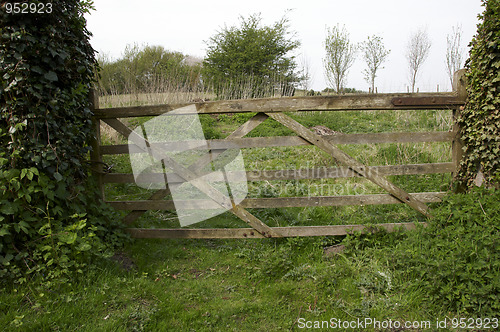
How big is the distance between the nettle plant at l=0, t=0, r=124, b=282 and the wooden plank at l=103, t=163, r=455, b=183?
0.90 meters

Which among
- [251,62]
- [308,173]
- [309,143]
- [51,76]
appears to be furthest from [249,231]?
[251,62]

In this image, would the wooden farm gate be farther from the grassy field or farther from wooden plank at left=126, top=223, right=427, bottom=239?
the grassy field

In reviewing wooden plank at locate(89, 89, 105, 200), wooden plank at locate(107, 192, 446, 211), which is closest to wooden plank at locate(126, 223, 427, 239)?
wooden plank at locate(107, 192, 446, 211)

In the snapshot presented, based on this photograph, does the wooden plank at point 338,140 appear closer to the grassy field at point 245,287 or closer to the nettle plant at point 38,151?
the grassy field at point 245,287

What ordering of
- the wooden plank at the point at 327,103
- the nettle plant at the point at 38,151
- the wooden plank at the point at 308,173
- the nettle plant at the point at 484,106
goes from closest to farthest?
the nettle plant at the point at 38,151, the nettle plant at the point at 484,106, the wooden plank at the point at 327,103, the wooden plank at the point at 308,173

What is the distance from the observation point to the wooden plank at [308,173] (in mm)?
3938

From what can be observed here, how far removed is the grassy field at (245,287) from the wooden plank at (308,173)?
0.79 meters

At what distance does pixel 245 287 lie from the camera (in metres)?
3.52

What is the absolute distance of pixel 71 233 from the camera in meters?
3.27

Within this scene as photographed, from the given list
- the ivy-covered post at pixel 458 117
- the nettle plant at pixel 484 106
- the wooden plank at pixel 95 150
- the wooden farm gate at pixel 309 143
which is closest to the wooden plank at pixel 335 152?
the wooden farm gate at pixel 309 143

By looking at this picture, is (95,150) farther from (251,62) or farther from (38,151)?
(251,62)

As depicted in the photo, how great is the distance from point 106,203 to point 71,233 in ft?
3.20

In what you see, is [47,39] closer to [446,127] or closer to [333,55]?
[446,127]

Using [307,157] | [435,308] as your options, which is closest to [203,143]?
[435,308]
